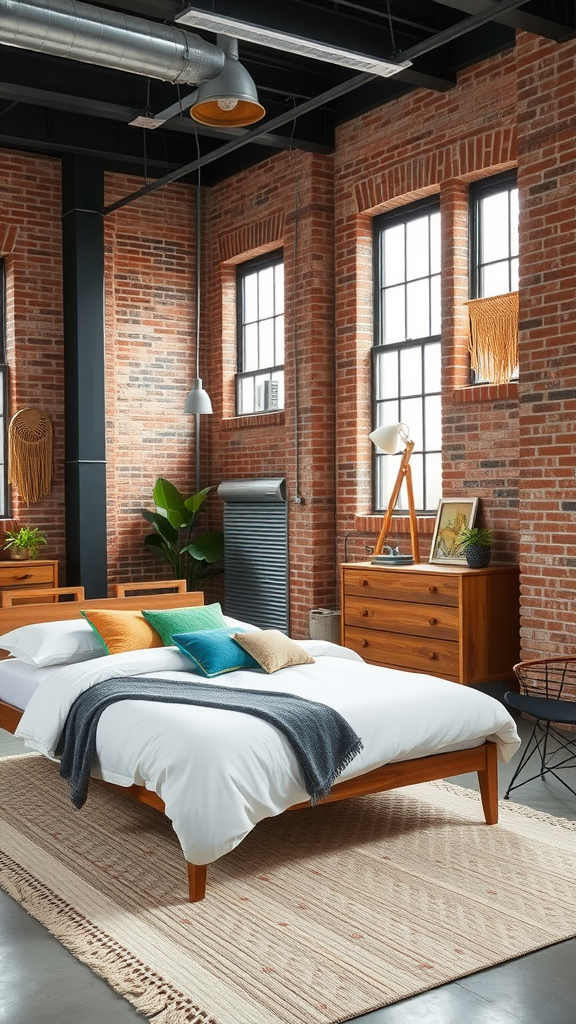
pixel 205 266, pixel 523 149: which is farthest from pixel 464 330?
pixel 205 266

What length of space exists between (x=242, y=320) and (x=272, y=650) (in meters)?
5.31

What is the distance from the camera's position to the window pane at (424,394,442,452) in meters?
7.64

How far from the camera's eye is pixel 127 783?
412 cm

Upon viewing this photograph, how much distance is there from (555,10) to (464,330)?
83.7 inches

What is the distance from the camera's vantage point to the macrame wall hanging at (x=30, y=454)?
29.2 feet

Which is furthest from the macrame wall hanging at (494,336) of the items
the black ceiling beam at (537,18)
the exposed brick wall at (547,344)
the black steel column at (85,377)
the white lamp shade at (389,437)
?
the black steel column at (85,377)

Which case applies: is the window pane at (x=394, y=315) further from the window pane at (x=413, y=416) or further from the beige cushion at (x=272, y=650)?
the beige cushion at (x=272, y=650)

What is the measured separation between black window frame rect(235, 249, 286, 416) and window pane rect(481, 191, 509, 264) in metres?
2.46

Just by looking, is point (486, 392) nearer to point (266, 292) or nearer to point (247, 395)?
point (266, 292)

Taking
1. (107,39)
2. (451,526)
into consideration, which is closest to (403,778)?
(451,526)

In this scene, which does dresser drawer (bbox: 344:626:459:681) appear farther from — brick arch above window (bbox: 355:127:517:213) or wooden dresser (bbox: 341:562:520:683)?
brick arch above window (bbox: 355:127:517:213)

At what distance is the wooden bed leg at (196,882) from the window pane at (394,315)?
5.18 metres

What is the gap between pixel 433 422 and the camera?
7.70m

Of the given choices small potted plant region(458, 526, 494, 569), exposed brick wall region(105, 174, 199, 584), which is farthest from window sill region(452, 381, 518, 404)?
exposed brick wall region(105, 174, 199, 584)
